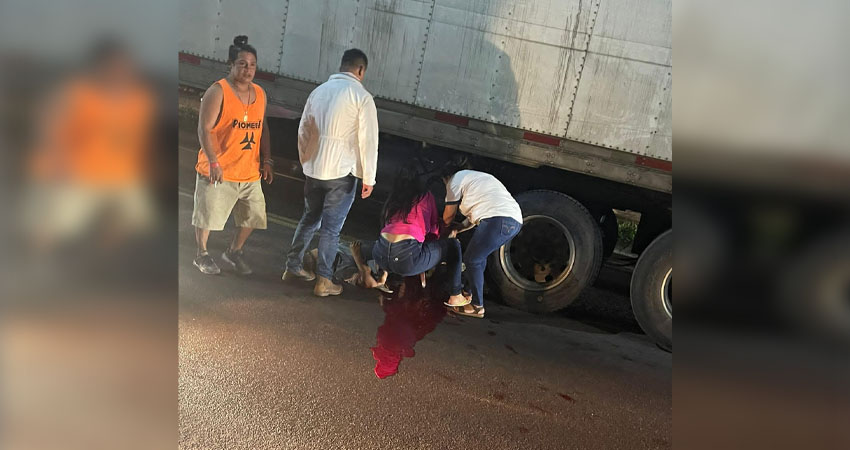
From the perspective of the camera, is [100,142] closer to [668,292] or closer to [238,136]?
[238,136]

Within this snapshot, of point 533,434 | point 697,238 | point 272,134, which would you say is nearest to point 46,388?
point 272,134

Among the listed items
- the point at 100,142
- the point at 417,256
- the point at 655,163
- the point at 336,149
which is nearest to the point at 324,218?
the point at 336,149

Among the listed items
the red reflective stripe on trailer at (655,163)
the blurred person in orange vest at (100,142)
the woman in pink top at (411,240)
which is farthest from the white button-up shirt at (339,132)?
the red reflective stripe on trailer at (655,163)

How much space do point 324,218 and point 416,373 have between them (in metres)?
0.62

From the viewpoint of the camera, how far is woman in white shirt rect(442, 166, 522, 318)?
75.4 inches

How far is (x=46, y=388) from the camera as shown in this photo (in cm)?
219

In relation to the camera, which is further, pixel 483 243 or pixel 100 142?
pixel 100 142

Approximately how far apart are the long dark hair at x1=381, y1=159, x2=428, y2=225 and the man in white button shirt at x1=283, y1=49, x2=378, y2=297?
83 mm

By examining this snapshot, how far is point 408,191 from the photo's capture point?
1938 millimetres

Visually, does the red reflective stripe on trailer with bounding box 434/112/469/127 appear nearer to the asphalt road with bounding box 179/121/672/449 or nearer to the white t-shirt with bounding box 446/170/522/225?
the white t-shirt with bounding box 446/170/522/225

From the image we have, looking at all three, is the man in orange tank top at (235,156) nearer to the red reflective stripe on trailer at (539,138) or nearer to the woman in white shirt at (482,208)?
the woman in white shirt at (482,208)

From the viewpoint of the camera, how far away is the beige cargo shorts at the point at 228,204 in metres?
2.03

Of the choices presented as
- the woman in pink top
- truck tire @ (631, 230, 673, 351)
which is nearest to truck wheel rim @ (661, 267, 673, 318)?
truck tire @ (631, 230, 673, 351)

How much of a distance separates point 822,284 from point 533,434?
43.0 inches
